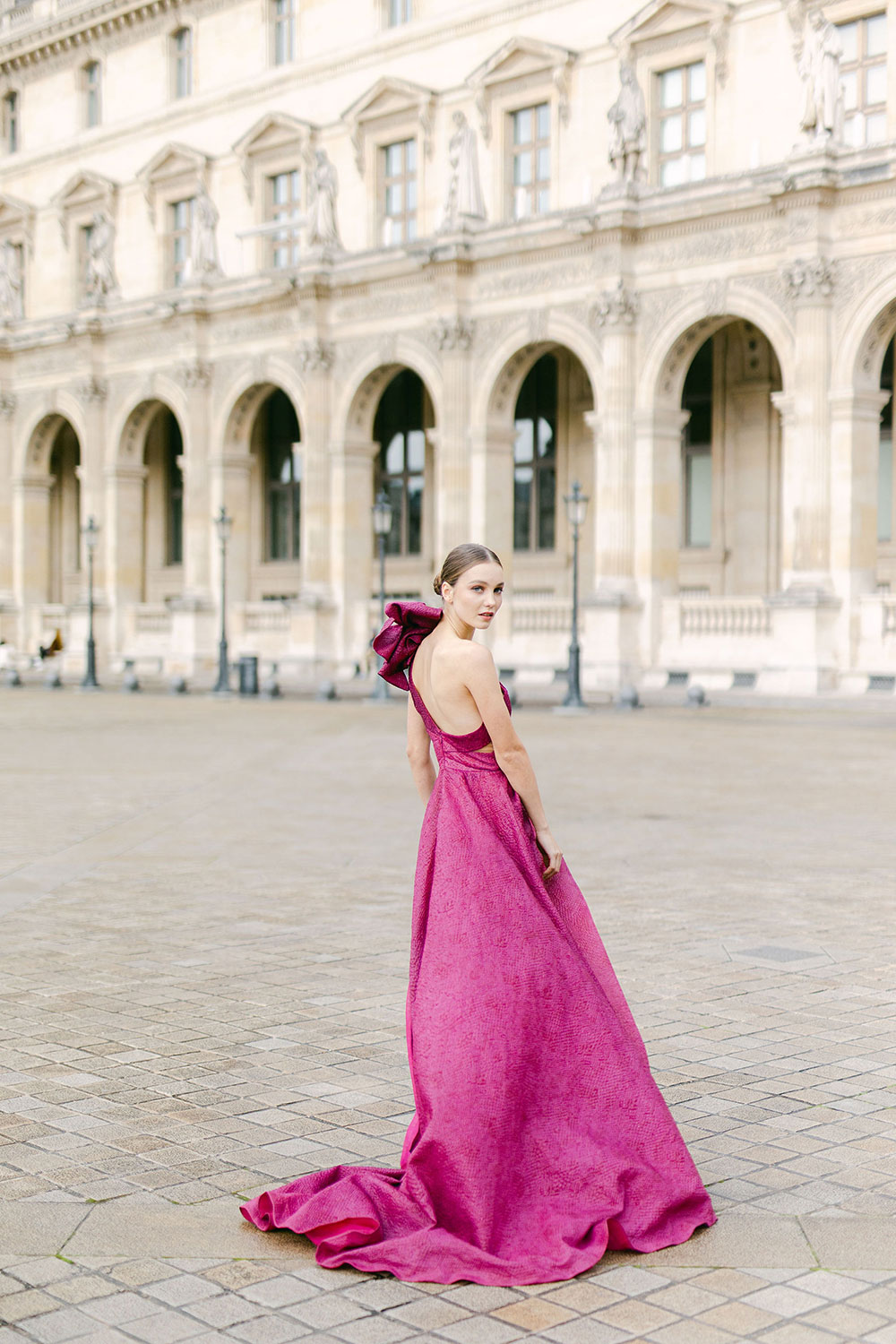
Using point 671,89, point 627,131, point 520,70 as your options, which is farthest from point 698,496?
point 520,70

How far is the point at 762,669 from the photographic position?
29953 mm

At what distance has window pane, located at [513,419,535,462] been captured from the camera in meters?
39.9

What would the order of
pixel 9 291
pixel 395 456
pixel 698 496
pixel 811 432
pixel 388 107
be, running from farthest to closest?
pixel 9 291 < pixel 395 456 < pixel 388 107 < pixel 698 496 < pixel 811 432

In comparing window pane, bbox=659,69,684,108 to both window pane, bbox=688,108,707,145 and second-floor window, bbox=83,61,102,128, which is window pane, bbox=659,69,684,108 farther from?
second-floor window, bbox=83,61,102,128

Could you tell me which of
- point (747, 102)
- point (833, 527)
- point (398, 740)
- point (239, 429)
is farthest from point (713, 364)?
point (398, 740)

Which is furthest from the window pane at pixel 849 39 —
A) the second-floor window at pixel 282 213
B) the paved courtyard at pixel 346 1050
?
the paved courtyard at pixel 346 1050

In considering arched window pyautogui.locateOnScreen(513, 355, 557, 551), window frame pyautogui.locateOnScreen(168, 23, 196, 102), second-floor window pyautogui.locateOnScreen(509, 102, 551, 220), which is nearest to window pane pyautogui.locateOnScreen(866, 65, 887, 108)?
second-floor window pyautogui.locateOnScreen(509, 102, 551, 220)

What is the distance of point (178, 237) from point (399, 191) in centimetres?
905

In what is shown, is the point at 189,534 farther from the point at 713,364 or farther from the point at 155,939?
the point at 155,939

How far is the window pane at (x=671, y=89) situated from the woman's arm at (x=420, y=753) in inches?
1290

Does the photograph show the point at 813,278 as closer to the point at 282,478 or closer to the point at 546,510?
the point at 546,510

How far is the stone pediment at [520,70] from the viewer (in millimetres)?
36375

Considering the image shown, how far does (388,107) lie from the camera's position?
39.9 meters

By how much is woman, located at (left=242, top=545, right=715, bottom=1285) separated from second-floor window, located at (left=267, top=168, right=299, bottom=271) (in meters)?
39.9
